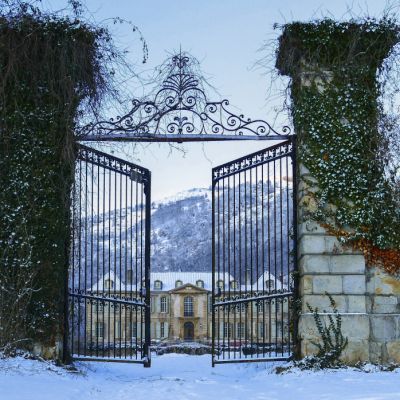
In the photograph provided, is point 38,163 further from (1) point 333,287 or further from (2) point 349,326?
(2) point 349,326

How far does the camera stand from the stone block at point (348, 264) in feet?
28.7

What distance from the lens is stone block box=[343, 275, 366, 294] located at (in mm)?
8688

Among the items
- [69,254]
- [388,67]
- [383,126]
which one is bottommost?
[69,254]

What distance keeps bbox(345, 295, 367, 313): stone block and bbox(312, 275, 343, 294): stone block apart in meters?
0.18

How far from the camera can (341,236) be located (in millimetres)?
8789

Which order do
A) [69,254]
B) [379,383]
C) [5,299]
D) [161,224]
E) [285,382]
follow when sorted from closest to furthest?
[379,383] < [285,382] < [5,299] < [69,254] < [161,224]

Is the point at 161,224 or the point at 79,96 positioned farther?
the point at 161,224

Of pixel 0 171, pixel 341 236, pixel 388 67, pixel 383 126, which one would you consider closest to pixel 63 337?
pixel 0 171

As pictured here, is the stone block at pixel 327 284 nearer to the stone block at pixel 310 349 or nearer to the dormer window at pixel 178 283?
the stone block at pixel 310 349

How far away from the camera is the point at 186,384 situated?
7.96 metres

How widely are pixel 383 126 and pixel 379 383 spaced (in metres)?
3.66

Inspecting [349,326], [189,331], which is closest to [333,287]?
[349,326]

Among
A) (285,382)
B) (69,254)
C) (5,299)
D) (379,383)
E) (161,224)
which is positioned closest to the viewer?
(379,383)

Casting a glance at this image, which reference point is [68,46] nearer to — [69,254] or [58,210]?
[58,210]
